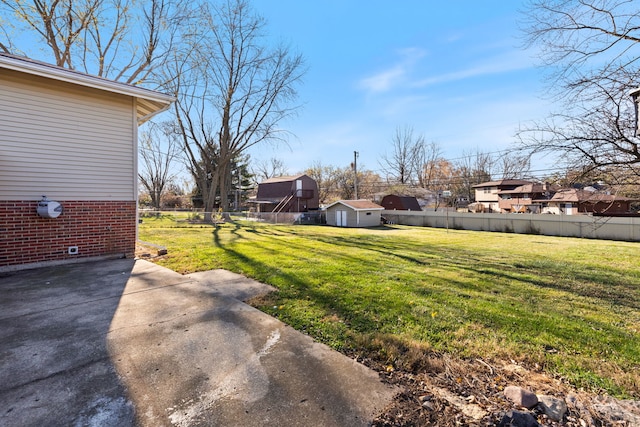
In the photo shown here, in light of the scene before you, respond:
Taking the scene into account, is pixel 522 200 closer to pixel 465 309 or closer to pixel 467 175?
pixel 467 175

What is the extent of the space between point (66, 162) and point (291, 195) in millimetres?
27340

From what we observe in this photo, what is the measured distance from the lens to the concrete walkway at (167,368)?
5.82ft

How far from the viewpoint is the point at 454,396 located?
6.57 feet

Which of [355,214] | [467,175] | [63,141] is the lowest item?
[355,214]

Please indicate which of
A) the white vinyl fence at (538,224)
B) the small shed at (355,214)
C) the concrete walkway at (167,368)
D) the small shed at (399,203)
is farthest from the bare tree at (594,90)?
the small shed at (399,203)

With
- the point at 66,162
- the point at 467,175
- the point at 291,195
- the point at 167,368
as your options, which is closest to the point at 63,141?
the point at 66,162

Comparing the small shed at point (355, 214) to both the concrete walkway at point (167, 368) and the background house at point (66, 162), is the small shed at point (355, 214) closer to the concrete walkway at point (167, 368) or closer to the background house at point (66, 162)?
the background house at point (66, 162)

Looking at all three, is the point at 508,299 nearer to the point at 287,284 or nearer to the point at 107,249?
the point at 287,284

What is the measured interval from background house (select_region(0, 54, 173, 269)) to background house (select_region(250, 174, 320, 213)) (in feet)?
85.0

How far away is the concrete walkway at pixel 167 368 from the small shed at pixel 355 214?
20404mm

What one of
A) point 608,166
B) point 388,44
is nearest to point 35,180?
point 608,166

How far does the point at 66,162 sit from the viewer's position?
581 cm

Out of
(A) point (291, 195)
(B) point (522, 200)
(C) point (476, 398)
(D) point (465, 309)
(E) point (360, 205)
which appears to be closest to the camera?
(C) point (476, 398)

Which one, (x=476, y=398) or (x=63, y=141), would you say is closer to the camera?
(x=476, y=398)
